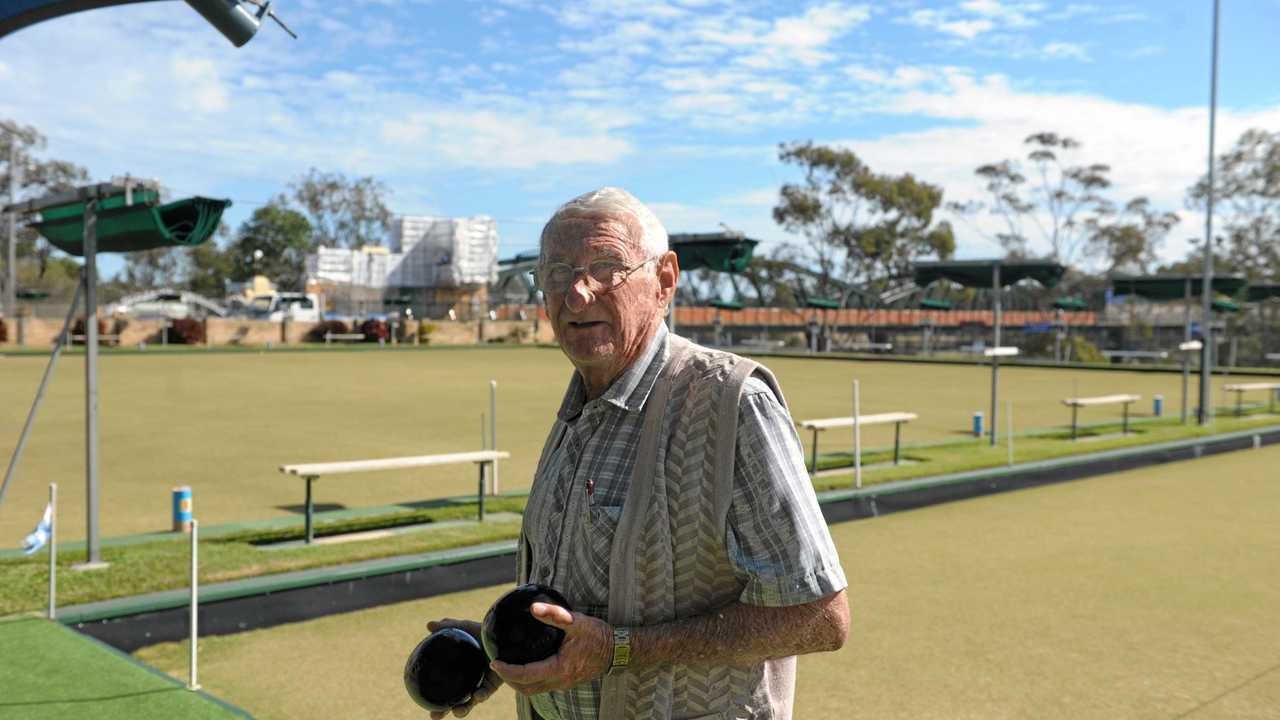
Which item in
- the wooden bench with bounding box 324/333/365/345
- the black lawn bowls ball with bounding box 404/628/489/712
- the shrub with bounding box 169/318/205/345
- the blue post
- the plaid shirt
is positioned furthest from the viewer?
the wooden bench with bounding box 324/333/365/345

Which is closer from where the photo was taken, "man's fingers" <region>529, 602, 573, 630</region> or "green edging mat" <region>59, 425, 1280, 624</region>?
"man's fingers" <region>529, 602, 573, 630</region>

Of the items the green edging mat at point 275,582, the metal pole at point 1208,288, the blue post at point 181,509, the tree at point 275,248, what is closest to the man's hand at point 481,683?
the green edging mat at point 275,582

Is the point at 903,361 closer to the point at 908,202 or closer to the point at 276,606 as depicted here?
the point at 908,202

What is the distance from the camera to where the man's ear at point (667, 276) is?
190 centimetres

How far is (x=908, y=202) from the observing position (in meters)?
59.8

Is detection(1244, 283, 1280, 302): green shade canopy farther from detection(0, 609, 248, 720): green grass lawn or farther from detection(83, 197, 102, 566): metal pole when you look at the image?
detection(0, 609, 248, 720): green grass lawn

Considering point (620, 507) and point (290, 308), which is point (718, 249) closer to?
point (620, 507)

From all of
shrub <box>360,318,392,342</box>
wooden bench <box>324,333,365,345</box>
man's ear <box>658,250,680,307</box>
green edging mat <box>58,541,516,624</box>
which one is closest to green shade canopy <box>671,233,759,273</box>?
green edging mat <box>58,541,516,624</box>

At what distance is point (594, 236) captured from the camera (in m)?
1.79

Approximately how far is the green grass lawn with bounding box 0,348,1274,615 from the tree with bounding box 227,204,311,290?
62.7 meters

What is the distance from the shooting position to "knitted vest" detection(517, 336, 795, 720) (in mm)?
1697

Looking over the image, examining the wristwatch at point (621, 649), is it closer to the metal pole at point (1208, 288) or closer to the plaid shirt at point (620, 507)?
the plaid shirt at point (620, 507)

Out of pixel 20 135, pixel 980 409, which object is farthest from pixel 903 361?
pixel 20 135

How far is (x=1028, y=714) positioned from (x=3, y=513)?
306 inches
